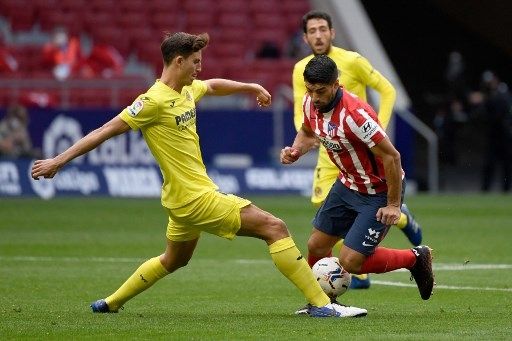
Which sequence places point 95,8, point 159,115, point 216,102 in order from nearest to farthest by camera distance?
point 159,115 → point 216,102 → point 95,8

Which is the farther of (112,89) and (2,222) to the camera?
(112,89)

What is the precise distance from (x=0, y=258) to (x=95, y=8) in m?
16.7

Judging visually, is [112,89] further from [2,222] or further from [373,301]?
[373,301]

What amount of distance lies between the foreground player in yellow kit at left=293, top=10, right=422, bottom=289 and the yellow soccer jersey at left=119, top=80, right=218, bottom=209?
103 inches

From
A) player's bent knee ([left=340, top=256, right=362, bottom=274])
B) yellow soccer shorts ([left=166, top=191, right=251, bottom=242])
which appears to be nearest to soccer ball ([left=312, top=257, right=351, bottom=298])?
player's bent knee ([left=340, top=256, right=362, bottom=274])

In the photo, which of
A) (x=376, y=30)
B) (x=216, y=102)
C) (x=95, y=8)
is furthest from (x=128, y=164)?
(x=376, y=30)

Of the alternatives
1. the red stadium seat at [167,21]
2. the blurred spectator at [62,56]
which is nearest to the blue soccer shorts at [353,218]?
the blurred spectator at [62,56]

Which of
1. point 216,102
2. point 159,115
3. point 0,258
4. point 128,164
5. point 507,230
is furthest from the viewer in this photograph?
point 216,102

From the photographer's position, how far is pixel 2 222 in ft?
65.3

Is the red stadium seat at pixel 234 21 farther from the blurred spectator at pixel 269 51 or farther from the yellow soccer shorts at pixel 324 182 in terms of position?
the yellow soccer shorts at pixel 324 182

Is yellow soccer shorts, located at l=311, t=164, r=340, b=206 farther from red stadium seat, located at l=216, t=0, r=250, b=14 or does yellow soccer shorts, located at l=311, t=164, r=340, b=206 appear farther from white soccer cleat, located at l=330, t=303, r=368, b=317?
red stadium seat, located at l=216, t=0, r=250, b=14

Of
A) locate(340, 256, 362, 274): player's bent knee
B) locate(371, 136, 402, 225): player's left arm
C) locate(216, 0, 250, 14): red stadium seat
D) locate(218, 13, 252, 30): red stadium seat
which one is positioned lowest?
locate(340, 256, 362, 274): player's bent knee

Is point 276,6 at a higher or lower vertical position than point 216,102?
higher

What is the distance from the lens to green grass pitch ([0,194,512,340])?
914 cm
